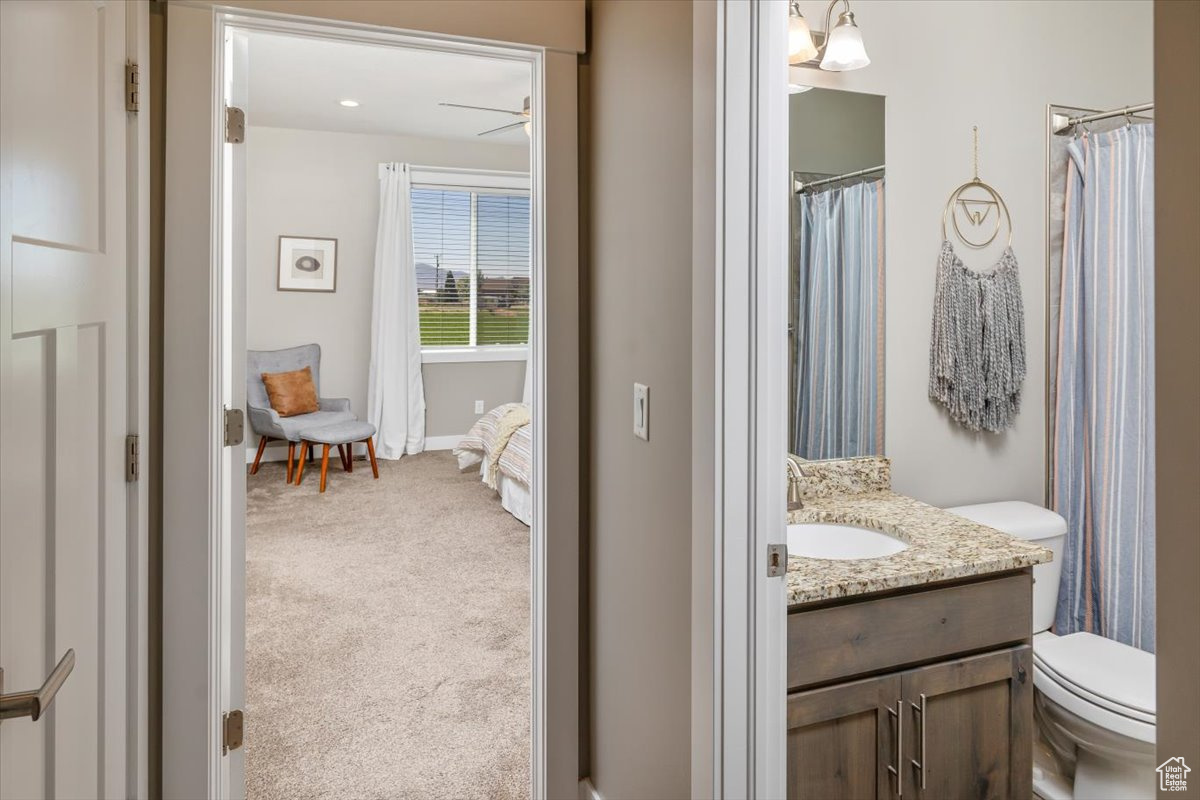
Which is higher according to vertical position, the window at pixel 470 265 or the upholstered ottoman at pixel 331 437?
the window at pixel 470 265

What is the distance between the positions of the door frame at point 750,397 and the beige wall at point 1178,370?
0.75 meters

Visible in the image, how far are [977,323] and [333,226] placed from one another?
5214mm

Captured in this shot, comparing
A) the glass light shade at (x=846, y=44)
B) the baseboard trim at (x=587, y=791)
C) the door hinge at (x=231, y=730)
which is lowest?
the baseboard trim at (x=587, y=791)

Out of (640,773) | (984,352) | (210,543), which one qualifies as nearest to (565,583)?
(640,773)

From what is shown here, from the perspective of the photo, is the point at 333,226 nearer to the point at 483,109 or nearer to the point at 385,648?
the point at 483,109

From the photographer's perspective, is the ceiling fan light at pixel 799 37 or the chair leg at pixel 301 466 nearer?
the ceiling fan light at pixel 799 37

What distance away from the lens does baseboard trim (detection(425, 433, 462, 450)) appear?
6.75 meters

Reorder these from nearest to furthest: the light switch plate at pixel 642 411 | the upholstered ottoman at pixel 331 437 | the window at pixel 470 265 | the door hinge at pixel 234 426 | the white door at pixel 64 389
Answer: the white door at pixel 64 389, the light switch plate at pixel 642 411, the door hinge at pixel 234 426, the upholstered ottoman at pixel 331 437, the window at pixel 470 265

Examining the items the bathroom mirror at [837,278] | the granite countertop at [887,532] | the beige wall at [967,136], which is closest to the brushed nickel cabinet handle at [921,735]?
the granite countertop at [887,532]

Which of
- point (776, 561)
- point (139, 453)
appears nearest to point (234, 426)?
point (139, 453)

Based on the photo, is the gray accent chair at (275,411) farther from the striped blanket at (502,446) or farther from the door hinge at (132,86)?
the door hinge at (132,86)

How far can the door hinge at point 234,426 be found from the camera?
1750 millimetres

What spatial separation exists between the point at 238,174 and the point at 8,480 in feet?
3.57

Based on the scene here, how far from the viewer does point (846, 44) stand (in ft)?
6.85
